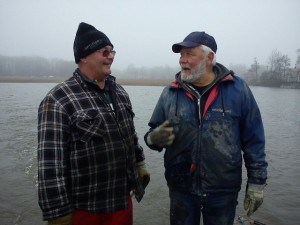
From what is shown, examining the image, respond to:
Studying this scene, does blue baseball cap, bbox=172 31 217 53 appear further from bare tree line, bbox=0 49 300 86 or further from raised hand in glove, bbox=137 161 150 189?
bare tree line, bbox=0 49 300 86

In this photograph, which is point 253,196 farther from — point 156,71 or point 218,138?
point 156,71

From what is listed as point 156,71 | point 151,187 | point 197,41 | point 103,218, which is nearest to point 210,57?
point 197,41

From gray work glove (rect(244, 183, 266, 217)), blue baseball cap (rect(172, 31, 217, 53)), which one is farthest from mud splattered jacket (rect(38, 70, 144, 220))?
gray work glove (rect(244, 183, 266, 217))

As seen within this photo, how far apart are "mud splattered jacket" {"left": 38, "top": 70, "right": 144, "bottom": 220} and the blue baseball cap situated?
3.14 feet

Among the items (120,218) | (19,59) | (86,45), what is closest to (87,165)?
(120,218)

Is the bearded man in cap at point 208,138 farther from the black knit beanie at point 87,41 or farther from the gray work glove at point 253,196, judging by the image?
the black knit beanie at point 87,41

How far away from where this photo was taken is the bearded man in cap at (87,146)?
275 centimetres

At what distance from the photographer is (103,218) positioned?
313 cm

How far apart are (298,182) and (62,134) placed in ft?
25.2

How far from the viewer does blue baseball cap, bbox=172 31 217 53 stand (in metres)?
3.44

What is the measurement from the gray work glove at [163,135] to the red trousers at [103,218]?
755mm

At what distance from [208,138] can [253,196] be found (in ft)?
2.73

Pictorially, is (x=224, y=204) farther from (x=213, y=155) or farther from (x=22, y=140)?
(x=22, y=140)

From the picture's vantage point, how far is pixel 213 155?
3.29 metres
